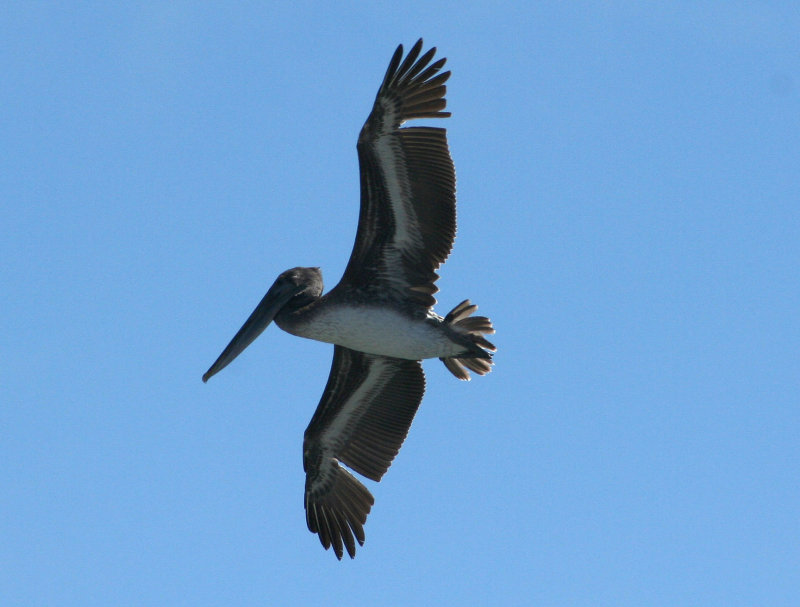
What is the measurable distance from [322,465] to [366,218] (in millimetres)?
3188

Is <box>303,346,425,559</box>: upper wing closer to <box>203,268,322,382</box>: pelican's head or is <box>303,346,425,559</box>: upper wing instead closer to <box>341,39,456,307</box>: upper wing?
<box>203,268,322,382</box>: pelican's head

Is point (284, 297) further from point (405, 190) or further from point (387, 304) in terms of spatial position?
point (405, 190)

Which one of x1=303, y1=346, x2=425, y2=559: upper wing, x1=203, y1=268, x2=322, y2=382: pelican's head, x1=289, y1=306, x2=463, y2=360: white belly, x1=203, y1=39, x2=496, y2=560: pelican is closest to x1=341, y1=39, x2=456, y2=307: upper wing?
x1=203, y1=39, x2=496, y2=560: pelican

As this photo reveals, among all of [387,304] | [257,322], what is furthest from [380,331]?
[257,322]

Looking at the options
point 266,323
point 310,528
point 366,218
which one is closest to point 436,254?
point 366,218

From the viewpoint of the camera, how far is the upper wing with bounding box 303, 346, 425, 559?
16.6 m

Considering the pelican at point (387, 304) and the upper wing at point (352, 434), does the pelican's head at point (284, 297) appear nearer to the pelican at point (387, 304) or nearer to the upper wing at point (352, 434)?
the pelican at point (387, 304)

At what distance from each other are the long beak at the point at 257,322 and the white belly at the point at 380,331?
675 millimetres

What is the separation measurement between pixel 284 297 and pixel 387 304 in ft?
4.50

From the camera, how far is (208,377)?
1666 cm

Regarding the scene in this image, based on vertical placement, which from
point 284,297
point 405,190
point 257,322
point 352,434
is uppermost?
point 405,190

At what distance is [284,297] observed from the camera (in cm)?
1608

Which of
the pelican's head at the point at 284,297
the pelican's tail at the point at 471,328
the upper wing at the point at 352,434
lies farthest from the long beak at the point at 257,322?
the pelican's tail at the point at 471,328

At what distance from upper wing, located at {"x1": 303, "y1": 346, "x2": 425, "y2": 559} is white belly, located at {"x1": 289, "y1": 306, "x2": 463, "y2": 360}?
3.62 ft
